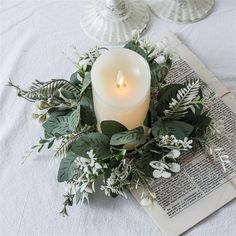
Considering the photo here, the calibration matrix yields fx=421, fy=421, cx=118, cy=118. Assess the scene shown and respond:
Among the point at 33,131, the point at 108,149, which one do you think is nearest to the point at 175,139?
the point at 108,149

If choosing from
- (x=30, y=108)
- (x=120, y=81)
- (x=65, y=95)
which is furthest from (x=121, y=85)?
(x=30, y=108)

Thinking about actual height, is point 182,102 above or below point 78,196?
above

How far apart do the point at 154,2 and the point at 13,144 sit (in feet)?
1.12

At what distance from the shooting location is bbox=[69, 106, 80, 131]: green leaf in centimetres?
54

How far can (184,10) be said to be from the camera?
0.71 m

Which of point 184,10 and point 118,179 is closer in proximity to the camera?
point 118,179

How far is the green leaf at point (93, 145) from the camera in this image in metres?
0.52

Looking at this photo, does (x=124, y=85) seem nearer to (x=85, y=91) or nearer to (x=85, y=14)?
(x=85, y=91)

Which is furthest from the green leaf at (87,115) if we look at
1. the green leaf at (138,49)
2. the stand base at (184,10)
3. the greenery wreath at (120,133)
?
the stand base at (184,10)

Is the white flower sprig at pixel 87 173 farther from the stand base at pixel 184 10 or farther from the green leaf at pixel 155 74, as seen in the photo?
the stand base at pixel 184 10

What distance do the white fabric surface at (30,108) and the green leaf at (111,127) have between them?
100 mm

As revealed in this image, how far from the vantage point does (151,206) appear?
0.55m

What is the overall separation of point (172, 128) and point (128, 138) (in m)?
0.07

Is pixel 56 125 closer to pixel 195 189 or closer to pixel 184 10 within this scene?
pixel 195 189
